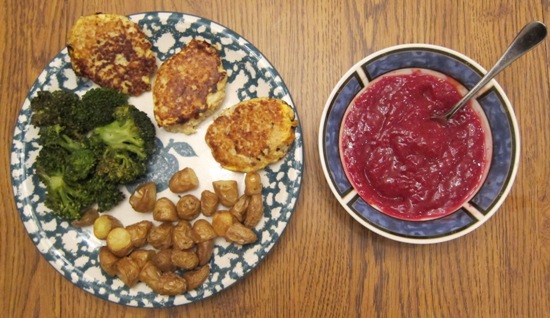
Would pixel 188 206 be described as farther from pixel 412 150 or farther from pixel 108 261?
pixel 412 150

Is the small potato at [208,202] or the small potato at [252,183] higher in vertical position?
the small potato at [252,183]

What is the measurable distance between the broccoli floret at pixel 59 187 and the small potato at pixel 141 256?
0.32 meters

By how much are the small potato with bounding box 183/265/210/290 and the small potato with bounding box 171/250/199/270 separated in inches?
1.3

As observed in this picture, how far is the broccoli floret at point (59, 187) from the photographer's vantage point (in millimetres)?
2275

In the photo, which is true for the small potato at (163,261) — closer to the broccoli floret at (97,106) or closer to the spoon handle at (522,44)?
the broccoli floret at (97,106)

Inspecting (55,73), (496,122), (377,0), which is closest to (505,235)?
(496,122)

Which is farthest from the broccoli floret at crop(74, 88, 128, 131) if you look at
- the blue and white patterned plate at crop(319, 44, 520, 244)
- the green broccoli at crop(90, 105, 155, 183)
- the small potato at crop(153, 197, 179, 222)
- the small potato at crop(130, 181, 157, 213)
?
the blue and white patterned plate at crop(319, 44, 520, 244)

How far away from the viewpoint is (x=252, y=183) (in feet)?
7.39

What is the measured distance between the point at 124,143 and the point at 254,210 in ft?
2.25

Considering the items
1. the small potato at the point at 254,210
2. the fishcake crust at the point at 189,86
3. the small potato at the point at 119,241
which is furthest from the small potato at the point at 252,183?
the small potato at the point at 119,241

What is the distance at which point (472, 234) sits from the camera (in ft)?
7.80

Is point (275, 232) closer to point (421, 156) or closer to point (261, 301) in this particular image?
point (261, 301)

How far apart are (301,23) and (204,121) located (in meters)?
0.68

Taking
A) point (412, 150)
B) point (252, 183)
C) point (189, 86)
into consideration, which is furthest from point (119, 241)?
point (412, 150)
